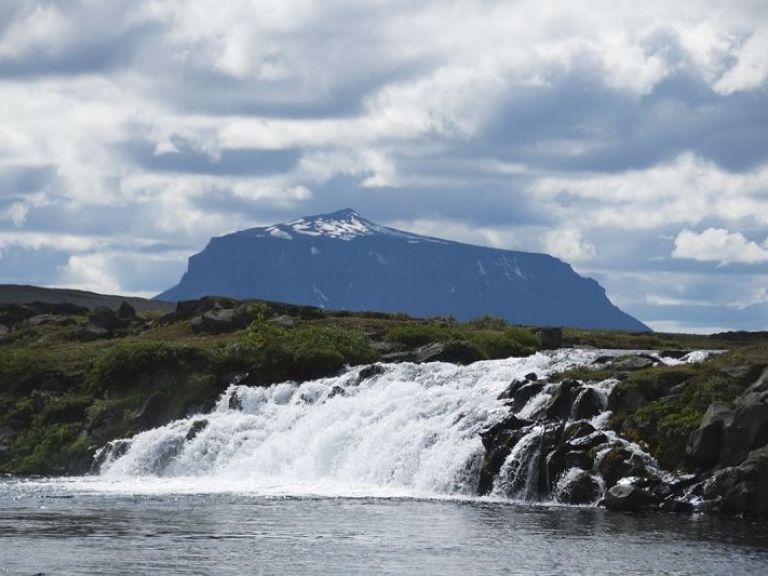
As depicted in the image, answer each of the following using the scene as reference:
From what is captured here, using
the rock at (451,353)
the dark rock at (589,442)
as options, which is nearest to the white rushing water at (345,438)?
the dark rock at (589,442)

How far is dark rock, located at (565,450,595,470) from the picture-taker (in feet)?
189

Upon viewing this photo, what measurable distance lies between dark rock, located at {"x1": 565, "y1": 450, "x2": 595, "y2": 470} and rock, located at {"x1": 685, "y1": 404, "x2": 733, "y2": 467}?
433 cm

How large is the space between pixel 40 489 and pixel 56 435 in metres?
17.4

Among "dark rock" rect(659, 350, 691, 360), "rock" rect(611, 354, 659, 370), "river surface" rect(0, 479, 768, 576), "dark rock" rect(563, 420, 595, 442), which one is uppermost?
"dark rock" rect(659, 350, 691, 360)

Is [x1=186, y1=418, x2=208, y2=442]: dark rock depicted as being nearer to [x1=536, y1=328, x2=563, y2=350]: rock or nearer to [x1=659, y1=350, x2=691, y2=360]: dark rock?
[x1=659, y1=350, x2=691, y2=360]: dark rock

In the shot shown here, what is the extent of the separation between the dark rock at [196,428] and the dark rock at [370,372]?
9451 mm

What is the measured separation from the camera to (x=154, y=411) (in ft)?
277

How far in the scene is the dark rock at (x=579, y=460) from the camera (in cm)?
5750

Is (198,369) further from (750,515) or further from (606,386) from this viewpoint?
(750,515)

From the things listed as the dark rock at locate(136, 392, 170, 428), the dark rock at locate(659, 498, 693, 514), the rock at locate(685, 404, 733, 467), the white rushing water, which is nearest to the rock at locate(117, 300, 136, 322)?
the dark rock at locate(136, 392, 170, 428)

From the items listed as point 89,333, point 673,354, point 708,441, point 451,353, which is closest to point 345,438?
point 451,353

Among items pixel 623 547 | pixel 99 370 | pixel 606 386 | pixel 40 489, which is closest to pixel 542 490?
pixel 606 386

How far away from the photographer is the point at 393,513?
5394 cm

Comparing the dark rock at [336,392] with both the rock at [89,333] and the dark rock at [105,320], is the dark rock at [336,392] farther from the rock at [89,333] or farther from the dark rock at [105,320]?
the dark rock at [105,320]
